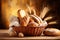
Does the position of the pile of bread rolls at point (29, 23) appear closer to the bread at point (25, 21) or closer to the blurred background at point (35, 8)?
the bread at point (25, 21)

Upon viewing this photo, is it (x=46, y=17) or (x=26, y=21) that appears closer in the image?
(x=26, y=21)

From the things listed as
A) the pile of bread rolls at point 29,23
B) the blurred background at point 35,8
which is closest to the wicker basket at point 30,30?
the pile of bread rolls at point 29,23

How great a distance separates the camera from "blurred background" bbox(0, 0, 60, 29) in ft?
5.11

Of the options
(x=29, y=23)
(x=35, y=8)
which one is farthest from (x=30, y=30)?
(x=35, y=8)

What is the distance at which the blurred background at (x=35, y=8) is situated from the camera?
156 centimetres

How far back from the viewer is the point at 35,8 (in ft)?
5.16

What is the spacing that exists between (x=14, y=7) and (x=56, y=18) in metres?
0.43

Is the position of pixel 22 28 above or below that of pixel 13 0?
below

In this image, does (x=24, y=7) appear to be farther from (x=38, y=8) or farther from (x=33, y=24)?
(x=33, y=24)

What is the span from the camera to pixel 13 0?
5.19ft

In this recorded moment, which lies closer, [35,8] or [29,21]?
[29,21]

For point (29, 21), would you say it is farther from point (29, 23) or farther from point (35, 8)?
point (35, 8)

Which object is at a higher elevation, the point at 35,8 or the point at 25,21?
the point at 35,8

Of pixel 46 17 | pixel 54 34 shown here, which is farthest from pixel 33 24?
pixel 46 17
